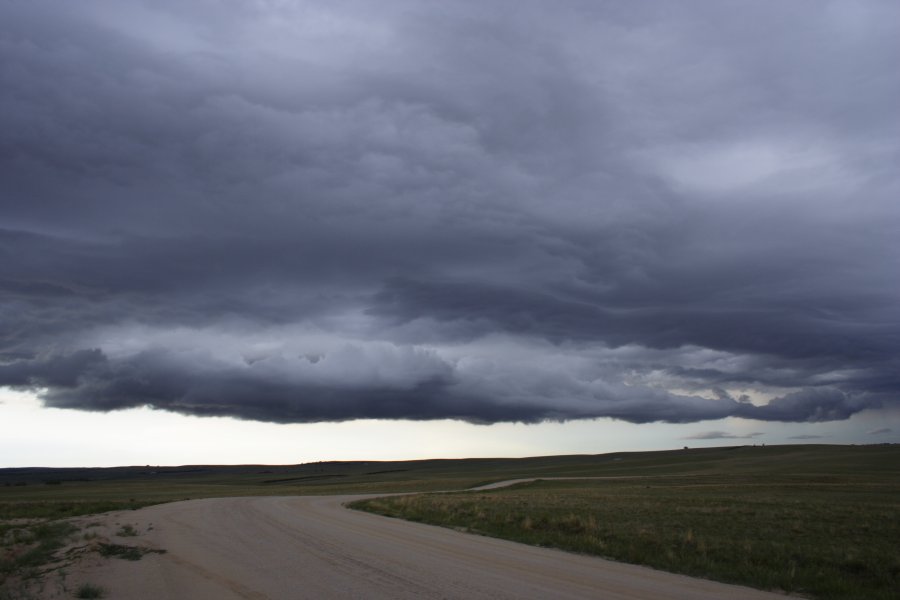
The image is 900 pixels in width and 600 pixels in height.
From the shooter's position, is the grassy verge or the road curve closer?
the road curve

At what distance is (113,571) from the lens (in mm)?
15867

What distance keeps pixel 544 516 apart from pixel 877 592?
16014 millimetres

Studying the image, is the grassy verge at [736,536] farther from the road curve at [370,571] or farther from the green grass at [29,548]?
the green grass at [29,548]

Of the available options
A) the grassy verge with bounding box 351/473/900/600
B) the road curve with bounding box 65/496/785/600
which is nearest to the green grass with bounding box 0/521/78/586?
the road curve with bounding box 65/496/785/600

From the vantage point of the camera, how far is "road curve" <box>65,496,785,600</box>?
1259 centimetres

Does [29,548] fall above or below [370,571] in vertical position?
below

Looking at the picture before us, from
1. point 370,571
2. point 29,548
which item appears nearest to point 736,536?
point 370,571

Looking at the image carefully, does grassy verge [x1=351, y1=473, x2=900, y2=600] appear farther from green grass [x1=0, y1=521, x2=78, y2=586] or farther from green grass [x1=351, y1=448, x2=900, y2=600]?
green grass [x1=0, y1=521, x2=78, y2=586]

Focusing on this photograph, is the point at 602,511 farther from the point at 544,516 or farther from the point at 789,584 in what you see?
the point at 789,584

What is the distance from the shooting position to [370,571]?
580 inches

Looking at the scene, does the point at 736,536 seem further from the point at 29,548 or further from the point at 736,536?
the point at 29,548

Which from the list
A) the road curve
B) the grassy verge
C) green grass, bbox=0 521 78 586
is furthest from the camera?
green grass, bbox=0 521 78 586

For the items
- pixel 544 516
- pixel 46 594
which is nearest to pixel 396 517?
pixel 544 516

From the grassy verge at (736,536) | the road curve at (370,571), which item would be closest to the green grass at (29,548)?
the road curve at (370,571)
